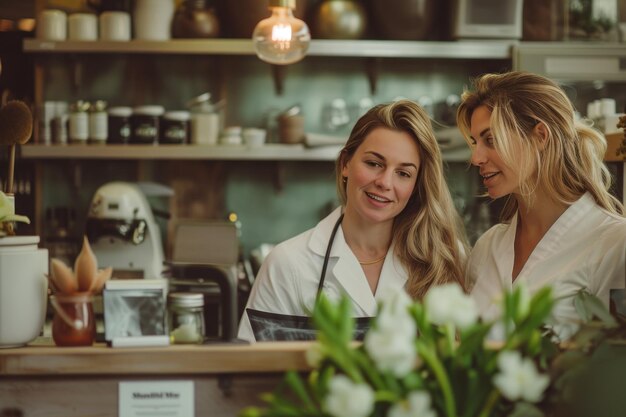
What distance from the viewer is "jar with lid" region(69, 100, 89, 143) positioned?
3609mm

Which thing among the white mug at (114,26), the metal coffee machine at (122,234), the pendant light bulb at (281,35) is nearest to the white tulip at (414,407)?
the pendant light bulb at (281,35)

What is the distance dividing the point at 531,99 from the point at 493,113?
0.32 feet

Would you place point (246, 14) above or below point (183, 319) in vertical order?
above

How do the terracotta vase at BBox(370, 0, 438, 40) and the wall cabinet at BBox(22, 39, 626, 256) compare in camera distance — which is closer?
the terracotta vase at BBox(370, 0, 438, 40)

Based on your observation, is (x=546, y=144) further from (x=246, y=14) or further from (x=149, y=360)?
(x=246, y=14)

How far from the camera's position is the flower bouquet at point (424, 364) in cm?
87

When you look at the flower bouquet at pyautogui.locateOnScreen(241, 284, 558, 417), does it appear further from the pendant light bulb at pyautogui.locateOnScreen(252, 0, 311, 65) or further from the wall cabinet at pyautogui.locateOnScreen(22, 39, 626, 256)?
the wall cabinet at pyautogui.locateOnScreen(22, 39, 626, 256)

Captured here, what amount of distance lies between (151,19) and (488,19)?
5.11ft

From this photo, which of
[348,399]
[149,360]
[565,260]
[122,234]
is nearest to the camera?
[348,399]

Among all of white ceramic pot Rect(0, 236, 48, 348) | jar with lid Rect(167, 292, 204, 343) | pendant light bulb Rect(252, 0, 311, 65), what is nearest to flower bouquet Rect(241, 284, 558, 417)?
jar with lid Rect(167, 292, 204, 343)

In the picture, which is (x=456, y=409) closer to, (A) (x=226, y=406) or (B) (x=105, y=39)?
(A) (x=226, y=406)

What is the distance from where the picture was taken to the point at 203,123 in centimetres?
365

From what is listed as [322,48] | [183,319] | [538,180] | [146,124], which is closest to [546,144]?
[538,180]

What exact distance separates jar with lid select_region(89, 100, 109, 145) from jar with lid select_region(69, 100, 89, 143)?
0.02 metres
